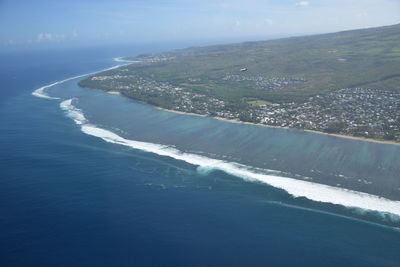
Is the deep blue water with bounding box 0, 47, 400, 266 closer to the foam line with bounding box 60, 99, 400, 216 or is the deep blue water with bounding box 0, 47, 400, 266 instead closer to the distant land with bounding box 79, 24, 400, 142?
the foam line with bounding box 60, 99, 400, 216

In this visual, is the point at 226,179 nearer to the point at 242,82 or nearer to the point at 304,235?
the point at 304,235

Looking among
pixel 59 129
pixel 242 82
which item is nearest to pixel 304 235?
pixel 59 129

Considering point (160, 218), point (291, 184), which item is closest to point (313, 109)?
point (291, 184)

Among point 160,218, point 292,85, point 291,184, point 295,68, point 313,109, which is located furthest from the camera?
point 295,68

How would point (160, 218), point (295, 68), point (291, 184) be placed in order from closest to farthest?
1. point (160, 218)
2. point (291, 184)
3. point (295, 68)

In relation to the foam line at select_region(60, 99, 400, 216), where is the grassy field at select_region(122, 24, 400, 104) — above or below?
above

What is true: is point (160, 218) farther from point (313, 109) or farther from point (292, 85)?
point (292, 85)

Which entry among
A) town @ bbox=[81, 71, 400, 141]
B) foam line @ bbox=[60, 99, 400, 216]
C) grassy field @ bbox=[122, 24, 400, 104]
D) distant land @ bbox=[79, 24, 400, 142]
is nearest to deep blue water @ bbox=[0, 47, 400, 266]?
foam line @ bbox=[60, 99, 400, 216]
